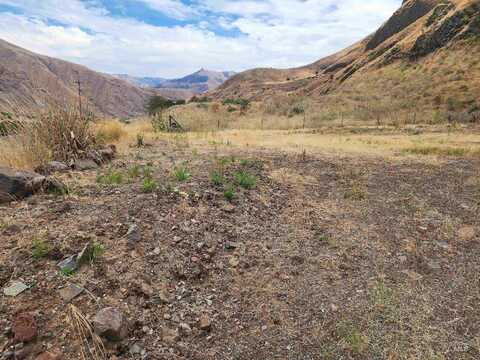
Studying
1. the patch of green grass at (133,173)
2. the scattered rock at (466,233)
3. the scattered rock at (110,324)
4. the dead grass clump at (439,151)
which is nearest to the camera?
the scattered rock at (110,324)

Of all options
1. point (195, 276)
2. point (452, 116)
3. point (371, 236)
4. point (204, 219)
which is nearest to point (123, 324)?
point (195, 276)

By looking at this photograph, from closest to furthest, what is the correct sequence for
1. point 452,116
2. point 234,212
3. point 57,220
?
1. point 57,220
2. point 234,212
3. point 452,116

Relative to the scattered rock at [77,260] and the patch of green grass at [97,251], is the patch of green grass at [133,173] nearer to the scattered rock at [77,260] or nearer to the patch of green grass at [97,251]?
the patch of green grass at [97,251]

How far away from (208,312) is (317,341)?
34.9 inches

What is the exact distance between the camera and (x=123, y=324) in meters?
2.35

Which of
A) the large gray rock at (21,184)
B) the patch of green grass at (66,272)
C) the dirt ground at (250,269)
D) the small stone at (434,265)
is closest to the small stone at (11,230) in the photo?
the dirt ground at (250,269)

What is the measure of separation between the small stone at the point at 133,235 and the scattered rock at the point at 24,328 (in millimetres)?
1144

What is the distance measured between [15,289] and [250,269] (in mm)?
1999

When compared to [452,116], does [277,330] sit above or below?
below

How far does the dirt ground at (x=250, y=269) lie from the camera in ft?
8.10

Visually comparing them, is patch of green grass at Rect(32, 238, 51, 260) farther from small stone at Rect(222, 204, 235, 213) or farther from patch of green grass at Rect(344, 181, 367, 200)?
patch of green grass at Rect(344, 181, 367, 200)

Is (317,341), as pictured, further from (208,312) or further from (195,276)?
(195,276)

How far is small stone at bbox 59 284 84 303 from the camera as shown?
2.47 meters

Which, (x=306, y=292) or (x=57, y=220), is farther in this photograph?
(x=57, y=220)
